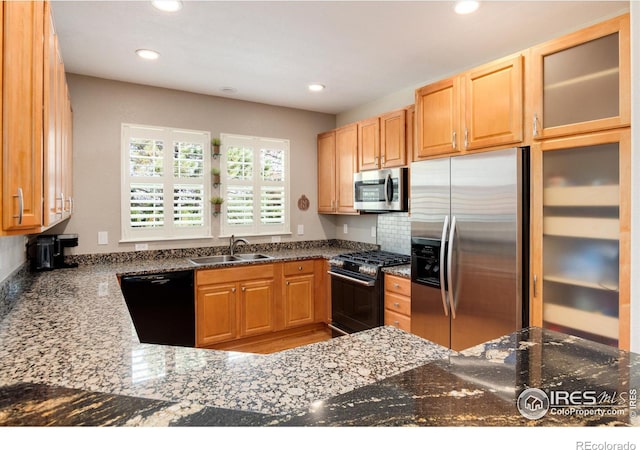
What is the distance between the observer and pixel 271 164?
4.56m

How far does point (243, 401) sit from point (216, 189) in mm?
3522

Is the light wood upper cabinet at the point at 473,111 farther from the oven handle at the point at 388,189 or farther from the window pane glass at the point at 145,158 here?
the window pane glass at the point at 145,158

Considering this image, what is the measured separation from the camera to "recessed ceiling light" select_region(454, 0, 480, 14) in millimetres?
2219

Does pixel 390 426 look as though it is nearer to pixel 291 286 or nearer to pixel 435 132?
pixel 435 132

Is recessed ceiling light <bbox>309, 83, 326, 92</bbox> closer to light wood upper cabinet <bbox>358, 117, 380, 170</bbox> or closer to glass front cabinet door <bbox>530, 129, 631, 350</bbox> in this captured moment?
light wood upper cabinet <bbox>358, 117, 380, 170</bbox>

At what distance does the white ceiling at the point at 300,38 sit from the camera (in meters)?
2.31

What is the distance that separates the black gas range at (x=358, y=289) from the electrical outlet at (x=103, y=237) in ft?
7.31

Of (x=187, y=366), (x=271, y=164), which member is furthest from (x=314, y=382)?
(x=271, y=164)

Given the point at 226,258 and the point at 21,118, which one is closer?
the point at 21,118

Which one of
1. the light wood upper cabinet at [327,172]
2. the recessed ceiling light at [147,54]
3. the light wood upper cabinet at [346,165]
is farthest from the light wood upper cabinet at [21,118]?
the light wood upper cabinet at [327,172]

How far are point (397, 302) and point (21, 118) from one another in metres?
2.79

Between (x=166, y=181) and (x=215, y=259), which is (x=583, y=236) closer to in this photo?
(x=215, y=259)

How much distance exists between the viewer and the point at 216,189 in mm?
4188

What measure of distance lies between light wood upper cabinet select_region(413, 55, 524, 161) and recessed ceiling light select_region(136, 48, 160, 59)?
215 centimetres
